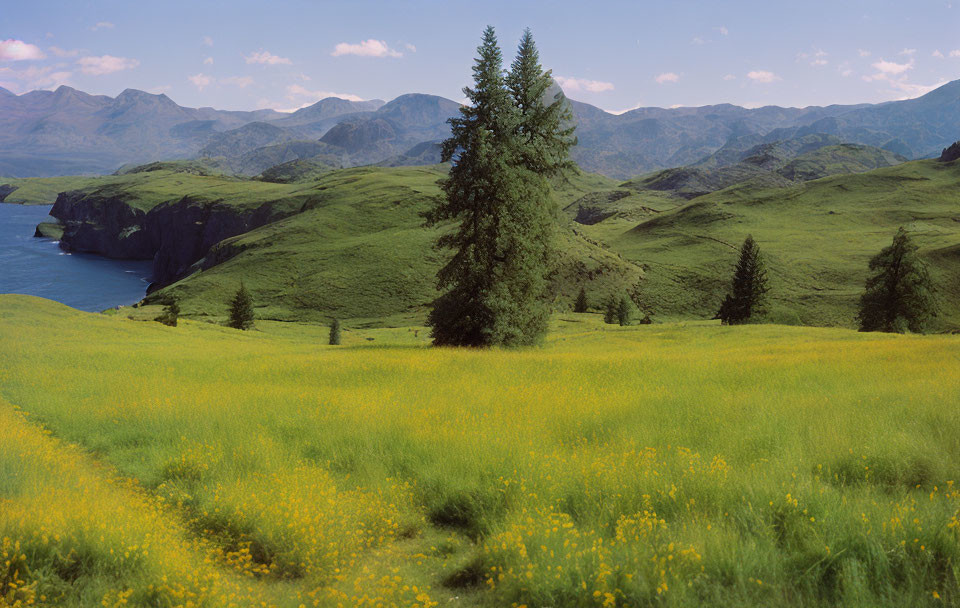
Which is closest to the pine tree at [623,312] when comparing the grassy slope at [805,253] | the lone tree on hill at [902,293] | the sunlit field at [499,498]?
the grassy slope at [805,253]

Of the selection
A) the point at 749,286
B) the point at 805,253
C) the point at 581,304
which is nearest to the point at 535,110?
the point at 749,286

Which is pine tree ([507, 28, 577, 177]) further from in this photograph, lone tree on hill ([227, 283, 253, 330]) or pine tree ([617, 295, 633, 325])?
lone tree on hill ([227, 283, 253, 330])

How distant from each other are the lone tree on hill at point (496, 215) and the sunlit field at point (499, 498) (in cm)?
1378

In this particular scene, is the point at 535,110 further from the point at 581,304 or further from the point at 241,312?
the point at 581,304

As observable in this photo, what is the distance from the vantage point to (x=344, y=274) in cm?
14100

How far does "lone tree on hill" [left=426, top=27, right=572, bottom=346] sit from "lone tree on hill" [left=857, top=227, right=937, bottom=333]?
160 ft

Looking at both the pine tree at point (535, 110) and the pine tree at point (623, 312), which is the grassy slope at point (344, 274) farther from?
the pine tree at point (535, 110)

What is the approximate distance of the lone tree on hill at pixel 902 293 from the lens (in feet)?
176

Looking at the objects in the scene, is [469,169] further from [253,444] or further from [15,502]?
[15,502]

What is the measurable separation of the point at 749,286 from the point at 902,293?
1573 centimetres

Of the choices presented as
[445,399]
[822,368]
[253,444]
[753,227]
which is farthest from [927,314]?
[753,227]

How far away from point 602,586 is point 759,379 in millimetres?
9573

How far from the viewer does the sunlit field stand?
4.56 m

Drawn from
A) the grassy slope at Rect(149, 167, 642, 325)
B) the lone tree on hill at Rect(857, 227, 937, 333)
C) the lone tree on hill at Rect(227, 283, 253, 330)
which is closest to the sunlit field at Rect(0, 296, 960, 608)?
the lone tree on hill at Rect(857, 227, 937, 333)
